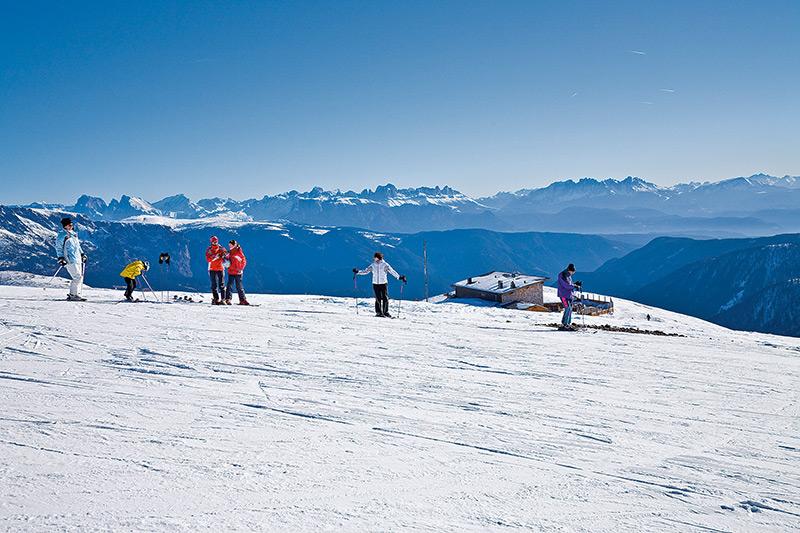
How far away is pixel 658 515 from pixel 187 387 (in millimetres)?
5948

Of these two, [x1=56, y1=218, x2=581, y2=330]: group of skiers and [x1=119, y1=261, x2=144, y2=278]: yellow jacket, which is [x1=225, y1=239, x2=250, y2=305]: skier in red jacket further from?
[x1=119, y1=261, x2=144, y2=278]: yellow jacket

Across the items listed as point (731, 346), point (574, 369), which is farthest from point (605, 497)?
point (731, 346)

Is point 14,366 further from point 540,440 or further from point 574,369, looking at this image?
point 574,369

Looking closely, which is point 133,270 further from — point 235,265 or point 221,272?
point 235,265

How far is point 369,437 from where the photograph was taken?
223 inches

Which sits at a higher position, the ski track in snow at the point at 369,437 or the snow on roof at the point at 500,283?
the ski track in snow at the point at 369,437

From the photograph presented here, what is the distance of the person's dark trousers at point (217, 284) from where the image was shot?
18414 millimetres

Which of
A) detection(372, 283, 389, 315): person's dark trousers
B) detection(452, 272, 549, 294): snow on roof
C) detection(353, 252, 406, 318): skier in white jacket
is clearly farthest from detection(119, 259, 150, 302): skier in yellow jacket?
detection(452, 272, 549, 294): snow on roof

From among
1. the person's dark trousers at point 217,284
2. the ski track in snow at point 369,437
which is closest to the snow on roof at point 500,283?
the person's dark trousers at point 217,284

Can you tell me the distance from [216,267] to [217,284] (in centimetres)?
91

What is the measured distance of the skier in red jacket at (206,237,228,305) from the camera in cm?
1794

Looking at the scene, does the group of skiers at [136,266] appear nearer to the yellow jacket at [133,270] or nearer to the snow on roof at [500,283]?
the yellow jacket at [133,270]

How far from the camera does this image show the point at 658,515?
434cm

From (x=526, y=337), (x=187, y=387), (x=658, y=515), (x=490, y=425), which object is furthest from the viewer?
(x=526, y=337)
